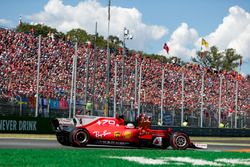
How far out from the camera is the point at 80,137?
17203 mm

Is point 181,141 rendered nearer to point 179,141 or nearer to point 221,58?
point 179,141

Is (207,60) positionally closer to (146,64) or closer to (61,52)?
(146,64)

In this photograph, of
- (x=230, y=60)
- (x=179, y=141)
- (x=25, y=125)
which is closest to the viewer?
(x=179, y=141)

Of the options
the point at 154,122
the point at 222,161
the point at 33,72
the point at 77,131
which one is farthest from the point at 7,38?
the point at 222,161

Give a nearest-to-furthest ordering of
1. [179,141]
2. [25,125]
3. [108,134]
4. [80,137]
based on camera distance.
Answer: [80,137] < [108,134] < [179,141] < [25,125]

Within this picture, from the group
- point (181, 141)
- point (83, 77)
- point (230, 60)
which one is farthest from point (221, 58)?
point (181, 141)

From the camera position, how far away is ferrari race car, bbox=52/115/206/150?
17250 mm

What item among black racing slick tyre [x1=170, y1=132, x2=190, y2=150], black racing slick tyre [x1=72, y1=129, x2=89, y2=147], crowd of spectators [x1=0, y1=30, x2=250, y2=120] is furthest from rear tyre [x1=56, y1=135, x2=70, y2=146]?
crowd of spectators [x1=0, y1=30, x2=250, y2=120]

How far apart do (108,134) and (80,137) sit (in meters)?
0.96

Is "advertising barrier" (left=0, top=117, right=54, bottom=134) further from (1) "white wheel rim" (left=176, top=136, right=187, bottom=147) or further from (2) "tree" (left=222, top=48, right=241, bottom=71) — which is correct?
(2) "tree" (left=222, top=48, right=241, bottom=71)

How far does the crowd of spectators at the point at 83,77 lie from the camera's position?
37.8 meters

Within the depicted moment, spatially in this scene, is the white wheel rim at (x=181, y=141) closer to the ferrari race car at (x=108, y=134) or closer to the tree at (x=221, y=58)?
the ferrari race car at (x=108, y=134)

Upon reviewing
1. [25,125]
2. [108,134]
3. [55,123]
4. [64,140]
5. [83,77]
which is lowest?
[64,140]

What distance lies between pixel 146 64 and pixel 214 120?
9.57m
